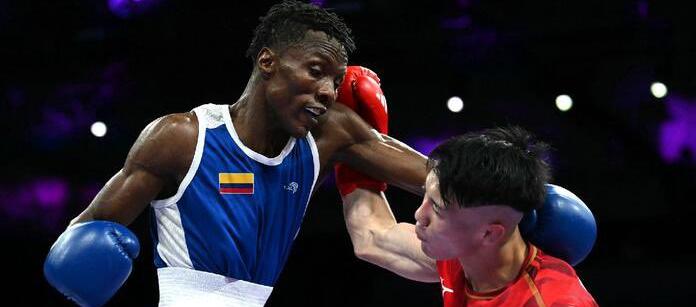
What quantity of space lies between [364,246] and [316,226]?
4235 mm

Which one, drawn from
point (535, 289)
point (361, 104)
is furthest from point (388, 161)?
point (535, 289)

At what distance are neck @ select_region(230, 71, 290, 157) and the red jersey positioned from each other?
2.33 feet

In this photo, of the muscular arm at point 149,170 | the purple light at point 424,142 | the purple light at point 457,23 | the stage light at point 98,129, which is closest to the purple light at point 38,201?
the stage light at point 98,129

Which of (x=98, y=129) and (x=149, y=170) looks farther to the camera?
(x=98, y=129)

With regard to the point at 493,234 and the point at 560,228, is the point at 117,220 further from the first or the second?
the point at 560,228

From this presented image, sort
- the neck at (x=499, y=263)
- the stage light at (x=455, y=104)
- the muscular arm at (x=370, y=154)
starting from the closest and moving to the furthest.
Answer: the neck at (x=499, y=263) → the muscular arm at (x=370, y=154) → the stage light at (x=455, y=104)

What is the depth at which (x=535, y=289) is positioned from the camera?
2.50 meters

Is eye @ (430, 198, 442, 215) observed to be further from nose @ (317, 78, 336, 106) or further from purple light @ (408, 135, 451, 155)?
purple light @ (408, 135, 451, 155)

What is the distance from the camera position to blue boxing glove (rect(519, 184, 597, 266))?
2771mm

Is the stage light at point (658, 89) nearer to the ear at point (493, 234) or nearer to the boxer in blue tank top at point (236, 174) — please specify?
the boxer in blue tank top at point (236, 174)

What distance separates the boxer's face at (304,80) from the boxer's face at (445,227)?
1.61 ft

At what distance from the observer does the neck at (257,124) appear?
9.67 ft

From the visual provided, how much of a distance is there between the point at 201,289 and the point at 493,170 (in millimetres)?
985

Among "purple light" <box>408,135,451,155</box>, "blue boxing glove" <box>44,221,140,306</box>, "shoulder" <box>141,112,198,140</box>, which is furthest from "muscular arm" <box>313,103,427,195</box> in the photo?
"purple light" <box>408,135,451,155</box>
